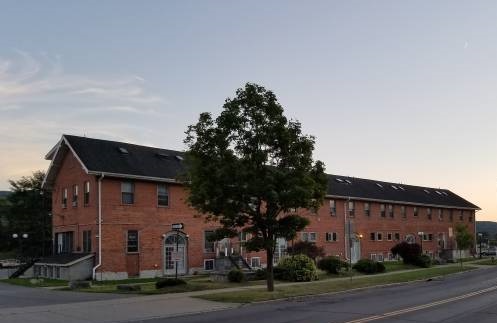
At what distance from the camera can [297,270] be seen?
30266 millimetres

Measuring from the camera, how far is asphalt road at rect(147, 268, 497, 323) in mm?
15586

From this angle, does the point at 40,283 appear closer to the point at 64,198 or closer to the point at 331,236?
the point at 64,198

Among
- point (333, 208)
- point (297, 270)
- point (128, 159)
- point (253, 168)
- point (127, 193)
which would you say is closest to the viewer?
point (253, 168)

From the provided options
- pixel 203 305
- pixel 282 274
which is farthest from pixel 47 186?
pixel 203 305

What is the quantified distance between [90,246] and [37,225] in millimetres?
34671

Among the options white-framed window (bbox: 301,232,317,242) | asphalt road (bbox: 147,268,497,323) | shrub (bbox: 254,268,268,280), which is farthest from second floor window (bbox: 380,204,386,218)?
asphalt road (bbox: 147,268,497,323)

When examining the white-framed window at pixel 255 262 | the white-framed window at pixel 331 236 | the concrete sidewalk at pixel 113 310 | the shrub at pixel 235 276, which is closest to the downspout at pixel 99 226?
the shrub at pixel 235 276

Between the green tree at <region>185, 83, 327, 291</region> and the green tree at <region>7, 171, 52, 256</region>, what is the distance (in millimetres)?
46229

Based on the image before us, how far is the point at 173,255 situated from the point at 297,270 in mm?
10753

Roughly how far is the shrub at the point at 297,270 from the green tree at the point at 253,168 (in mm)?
6592

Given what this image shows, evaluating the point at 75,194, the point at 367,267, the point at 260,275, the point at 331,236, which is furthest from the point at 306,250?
the point at 75,194

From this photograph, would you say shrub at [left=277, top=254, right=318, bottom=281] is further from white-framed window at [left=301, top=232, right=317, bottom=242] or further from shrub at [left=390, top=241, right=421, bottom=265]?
white-framed window at [left=301, top=232, right=317, bottom=242]

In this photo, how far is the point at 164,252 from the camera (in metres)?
37.4

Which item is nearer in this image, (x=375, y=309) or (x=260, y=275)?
(x=375, y=309)
